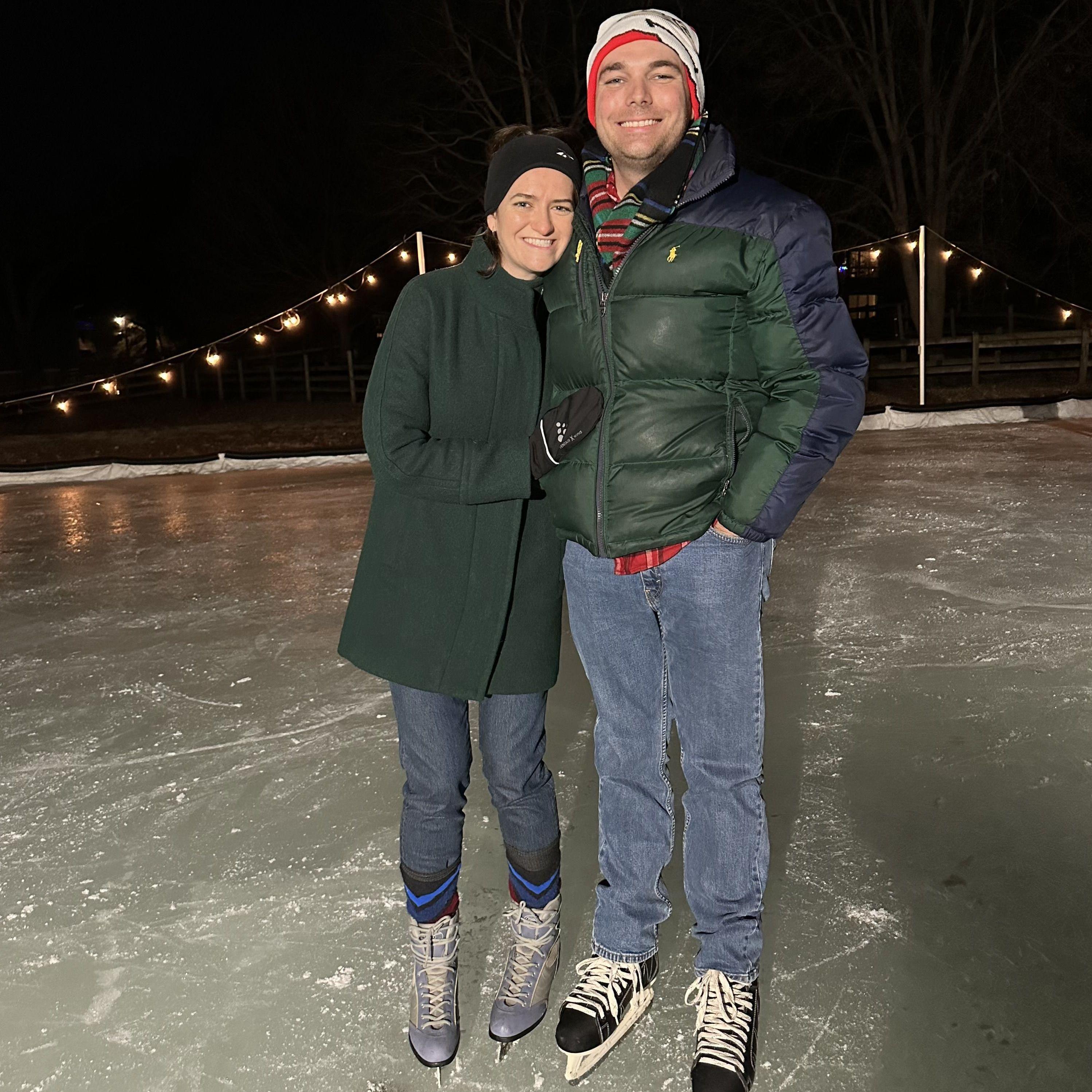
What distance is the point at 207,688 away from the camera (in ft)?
11.6

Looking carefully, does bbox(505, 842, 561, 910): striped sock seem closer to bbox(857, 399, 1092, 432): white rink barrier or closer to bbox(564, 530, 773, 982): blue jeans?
bbox(564, 530, 773, 982): blue jeans

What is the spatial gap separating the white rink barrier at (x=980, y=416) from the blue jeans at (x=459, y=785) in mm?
8827

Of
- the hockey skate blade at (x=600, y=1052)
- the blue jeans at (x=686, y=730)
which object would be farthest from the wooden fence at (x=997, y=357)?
the hockey skate blade at (x=600, y=1052)

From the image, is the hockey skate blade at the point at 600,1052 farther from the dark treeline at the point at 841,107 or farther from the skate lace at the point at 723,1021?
the dark treeline at the point at 841,107

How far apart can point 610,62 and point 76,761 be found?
88.2 inches

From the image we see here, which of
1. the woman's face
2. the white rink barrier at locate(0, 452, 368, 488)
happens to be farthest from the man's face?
the white rink barrier at locate(0, 452, 368, 488)

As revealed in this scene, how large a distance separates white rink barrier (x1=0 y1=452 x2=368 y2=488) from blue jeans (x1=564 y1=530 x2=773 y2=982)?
24.9 ft

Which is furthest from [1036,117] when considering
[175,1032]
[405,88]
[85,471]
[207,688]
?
[175,1032]

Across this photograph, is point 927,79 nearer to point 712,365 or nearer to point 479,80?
point 479,80

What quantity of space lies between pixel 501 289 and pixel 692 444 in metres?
0.38

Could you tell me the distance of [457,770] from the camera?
180 cm

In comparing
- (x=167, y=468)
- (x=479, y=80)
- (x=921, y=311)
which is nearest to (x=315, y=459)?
(x=167, y=468)

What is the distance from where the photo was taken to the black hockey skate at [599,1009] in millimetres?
1723

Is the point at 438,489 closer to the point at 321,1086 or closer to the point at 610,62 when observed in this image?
the point at 610,62
